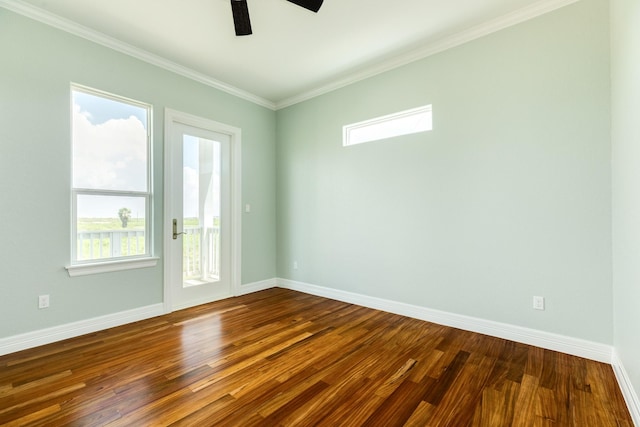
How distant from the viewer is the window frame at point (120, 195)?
2795 mm

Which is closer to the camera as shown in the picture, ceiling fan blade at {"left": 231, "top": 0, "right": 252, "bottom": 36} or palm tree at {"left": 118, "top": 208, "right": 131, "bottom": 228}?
ceiling fan blade at {"left": 231, "top": 0, "right": 252, "bottom": 36}

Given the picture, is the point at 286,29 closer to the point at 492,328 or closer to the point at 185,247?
the point at 185,247

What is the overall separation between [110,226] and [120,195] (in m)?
0.34

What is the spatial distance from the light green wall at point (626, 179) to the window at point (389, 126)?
145 cm

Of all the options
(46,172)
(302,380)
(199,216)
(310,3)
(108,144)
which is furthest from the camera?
(199,216)

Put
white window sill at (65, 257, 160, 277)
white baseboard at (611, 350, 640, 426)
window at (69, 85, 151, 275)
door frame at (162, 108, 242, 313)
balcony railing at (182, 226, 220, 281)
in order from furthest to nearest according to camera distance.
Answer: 1. balcony railing at (182, 226, 220, 281)
2. door frame at (162, 108, 242, 313)
3. window at (69, 85, 151, 275)
4. white window sill at (65, 257, 160, 277)
5. white baseboard at (611, 350, 640, 426)

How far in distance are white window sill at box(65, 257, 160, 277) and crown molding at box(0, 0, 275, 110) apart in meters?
2.24

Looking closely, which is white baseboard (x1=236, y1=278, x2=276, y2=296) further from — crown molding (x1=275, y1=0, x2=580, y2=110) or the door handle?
crown molding (x1=275, y1=0, x2=580, y2=110)

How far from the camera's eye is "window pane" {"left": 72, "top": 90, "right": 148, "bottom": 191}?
2.87 meters

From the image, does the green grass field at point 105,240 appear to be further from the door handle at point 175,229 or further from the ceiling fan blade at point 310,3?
the ceiling fan blade at point 310,3

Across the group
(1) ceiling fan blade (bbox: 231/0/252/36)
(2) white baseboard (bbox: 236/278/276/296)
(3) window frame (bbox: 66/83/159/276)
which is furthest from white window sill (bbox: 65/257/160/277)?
(1) ceiling fan blade (bbox: 231/0/252/36)

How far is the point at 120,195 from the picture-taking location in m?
3.10

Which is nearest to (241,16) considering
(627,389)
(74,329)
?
(74,329)

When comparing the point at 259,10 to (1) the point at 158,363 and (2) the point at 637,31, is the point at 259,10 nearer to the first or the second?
(2) the point at 637,31
